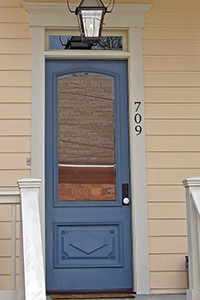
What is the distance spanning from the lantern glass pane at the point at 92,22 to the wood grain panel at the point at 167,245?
1.95 meters

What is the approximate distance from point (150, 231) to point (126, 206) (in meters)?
0.33

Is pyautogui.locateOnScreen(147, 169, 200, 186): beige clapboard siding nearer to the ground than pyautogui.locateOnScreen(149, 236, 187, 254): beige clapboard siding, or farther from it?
farther from it

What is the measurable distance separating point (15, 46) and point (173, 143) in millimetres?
1793

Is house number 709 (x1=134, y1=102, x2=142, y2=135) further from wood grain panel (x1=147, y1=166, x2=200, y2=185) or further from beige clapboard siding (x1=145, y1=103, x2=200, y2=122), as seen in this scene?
wood grain panel (x1=147, y1=166, x2=200, y2=185)

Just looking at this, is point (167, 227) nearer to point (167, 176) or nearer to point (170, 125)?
point (167, 176)

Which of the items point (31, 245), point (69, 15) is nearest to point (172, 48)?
point (69, 15)

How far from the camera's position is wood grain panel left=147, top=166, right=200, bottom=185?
510cm

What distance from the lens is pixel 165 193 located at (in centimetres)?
509

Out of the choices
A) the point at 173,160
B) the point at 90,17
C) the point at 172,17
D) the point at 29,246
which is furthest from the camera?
the point at 172,17

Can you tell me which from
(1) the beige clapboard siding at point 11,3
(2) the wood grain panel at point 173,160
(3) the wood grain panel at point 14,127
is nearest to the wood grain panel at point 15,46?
(1) the beige clapboard siding at point 11,3

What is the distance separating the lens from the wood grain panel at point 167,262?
496 centimetres

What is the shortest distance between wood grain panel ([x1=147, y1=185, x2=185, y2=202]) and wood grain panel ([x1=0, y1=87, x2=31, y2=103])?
145 centimetres

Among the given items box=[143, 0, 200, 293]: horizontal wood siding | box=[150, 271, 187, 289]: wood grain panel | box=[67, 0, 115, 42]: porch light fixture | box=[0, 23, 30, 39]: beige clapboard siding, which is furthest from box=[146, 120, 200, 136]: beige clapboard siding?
box=[0, 23, 30, 39]: beige clapboard siding

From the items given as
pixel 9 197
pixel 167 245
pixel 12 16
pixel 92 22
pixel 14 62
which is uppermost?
pixel 12 16
